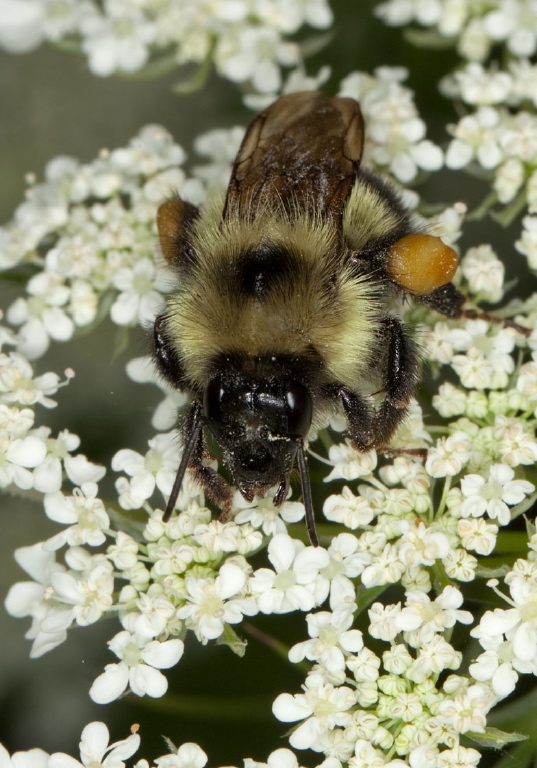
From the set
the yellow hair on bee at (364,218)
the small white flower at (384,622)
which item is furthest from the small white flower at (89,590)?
the yellow hair on bee at (364,218)

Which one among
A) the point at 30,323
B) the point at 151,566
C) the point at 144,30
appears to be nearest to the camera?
the point at 151,566

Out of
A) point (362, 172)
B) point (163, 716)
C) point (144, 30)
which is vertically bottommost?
point (163, 716)

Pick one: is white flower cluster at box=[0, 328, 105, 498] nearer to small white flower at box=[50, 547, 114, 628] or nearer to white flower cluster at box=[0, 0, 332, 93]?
small white flower at box=[50, 547, 114, 628]

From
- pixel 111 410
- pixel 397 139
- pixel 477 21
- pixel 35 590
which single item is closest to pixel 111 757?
pixel 35 590

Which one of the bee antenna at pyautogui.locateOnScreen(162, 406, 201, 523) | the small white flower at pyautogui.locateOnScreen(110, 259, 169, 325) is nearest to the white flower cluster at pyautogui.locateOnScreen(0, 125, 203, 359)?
the small white flower at pyautogui.locateOnScreen(110, 259, 169, 325)

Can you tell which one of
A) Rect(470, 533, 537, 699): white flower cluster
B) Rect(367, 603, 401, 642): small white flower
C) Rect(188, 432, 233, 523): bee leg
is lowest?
Rect(470, 533, 537, 699): white flower cluster

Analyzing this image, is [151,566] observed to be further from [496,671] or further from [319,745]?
[496,671]

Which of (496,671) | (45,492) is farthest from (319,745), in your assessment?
(45,492)
